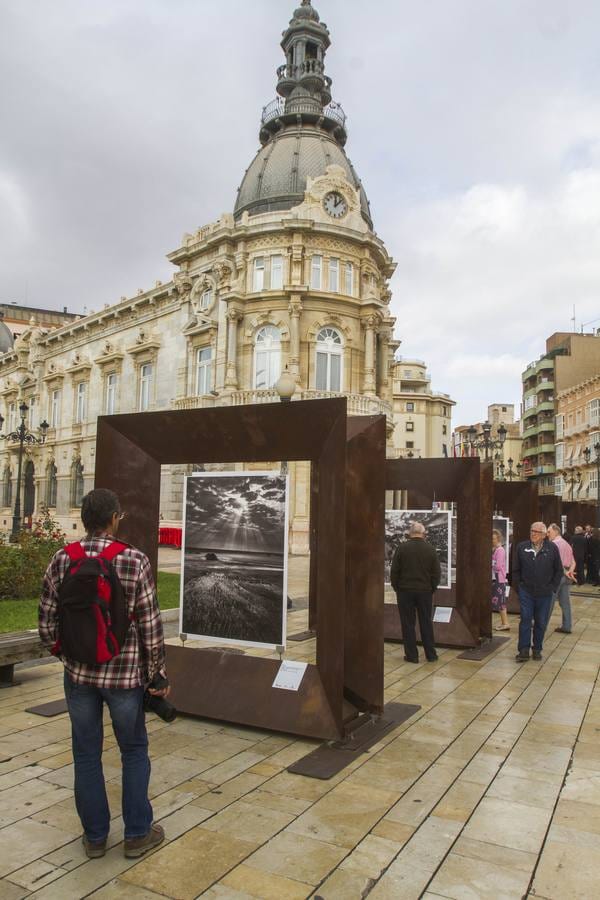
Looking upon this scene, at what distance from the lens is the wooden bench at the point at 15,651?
728cm

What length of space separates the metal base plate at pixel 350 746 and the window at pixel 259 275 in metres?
27.9

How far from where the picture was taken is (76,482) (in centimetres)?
4462

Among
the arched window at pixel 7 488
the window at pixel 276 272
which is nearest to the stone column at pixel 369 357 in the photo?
the window at pixel 276 272

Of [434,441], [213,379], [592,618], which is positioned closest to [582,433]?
[434,441]

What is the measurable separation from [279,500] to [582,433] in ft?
197

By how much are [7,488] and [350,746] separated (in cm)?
5266

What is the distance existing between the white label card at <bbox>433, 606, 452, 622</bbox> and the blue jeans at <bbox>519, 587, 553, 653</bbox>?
132cm

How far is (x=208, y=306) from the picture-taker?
34.6 meters

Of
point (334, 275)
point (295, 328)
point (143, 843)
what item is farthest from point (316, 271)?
point (143, 843)

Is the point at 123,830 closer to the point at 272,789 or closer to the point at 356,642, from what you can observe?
the point at 272,789

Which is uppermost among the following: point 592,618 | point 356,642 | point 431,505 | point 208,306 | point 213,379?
point 208,306

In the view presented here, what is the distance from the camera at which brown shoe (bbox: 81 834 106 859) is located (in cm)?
396

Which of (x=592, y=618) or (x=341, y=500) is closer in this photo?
(x=341, y=500)

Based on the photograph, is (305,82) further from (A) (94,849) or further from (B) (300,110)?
(A) (94,849)
